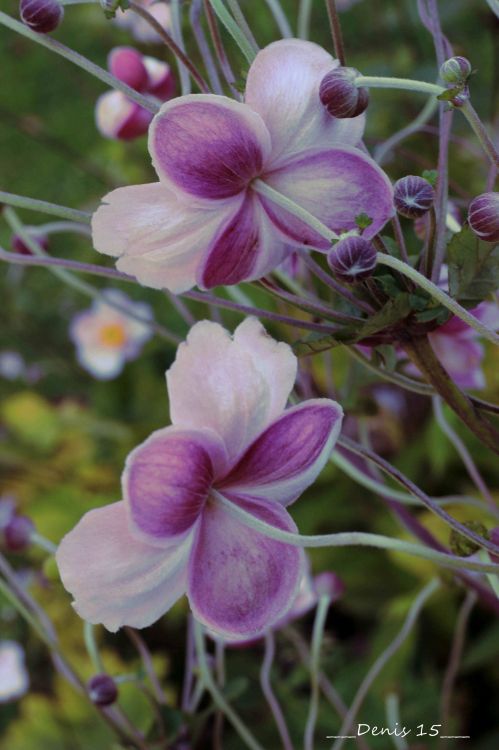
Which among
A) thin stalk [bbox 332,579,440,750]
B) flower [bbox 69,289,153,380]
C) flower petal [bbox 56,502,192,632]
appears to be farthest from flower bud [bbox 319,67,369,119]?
flower [bbox 69,289,153,380]

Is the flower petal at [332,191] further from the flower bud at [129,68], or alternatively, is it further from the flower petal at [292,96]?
the flower bud at [129,68]

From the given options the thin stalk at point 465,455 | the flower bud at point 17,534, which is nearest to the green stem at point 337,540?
the thin stalk at point 465,455

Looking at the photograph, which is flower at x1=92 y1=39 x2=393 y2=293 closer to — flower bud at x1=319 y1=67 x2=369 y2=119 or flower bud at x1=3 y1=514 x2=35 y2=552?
flower bud at x1=319 y1=67 x2=369 y2=119

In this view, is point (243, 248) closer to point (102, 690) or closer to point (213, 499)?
point (213, 499)

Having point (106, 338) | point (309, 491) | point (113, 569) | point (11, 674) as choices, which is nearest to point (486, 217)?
point (113, 569)

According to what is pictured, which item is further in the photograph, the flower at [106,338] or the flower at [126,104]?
the flower at [106,338]

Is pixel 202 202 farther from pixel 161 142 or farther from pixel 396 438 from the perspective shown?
pixel 396 438
